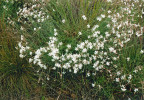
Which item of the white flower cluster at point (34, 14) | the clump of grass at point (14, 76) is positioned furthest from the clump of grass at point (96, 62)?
the white flower cluster at point (34, 14)

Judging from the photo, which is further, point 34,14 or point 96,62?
point 34,14

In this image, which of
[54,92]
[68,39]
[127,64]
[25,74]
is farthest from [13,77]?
[127,64]

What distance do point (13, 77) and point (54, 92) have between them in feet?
2.38

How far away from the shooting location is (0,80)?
2.60 m

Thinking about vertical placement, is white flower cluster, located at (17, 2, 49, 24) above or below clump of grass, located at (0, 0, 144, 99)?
above

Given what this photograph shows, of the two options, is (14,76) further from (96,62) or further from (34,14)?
(96,62)

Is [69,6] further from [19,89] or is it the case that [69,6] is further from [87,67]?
[19,89]

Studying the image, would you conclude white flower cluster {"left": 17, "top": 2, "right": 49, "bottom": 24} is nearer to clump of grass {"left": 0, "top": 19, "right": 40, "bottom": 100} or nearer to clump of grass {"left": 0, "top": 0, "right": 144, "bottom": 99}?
clump of grass {"left": 0, "top": 0, "right": 144, "bottom": 99}

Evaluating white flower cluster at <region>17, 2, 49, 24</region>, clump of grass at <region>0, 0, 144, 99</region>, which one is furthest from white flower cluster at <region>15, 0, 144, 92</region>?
white flower cluster at <region>17, 2, 49, 24</region>

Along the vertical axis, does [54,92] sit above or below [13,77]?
below

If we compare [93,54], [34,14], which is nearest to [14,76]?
[34,14]

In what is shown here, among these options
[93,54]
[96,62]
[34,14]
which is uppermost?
[34,14]

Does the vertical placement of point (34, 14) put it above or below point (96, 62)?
above

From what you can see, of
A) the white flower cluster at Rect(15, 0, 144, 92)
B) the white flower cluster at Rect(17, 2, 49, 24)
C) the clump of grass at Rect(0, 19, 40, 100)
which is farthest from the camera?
the white flower cluster at Rect(17, 2, 49, 24)
